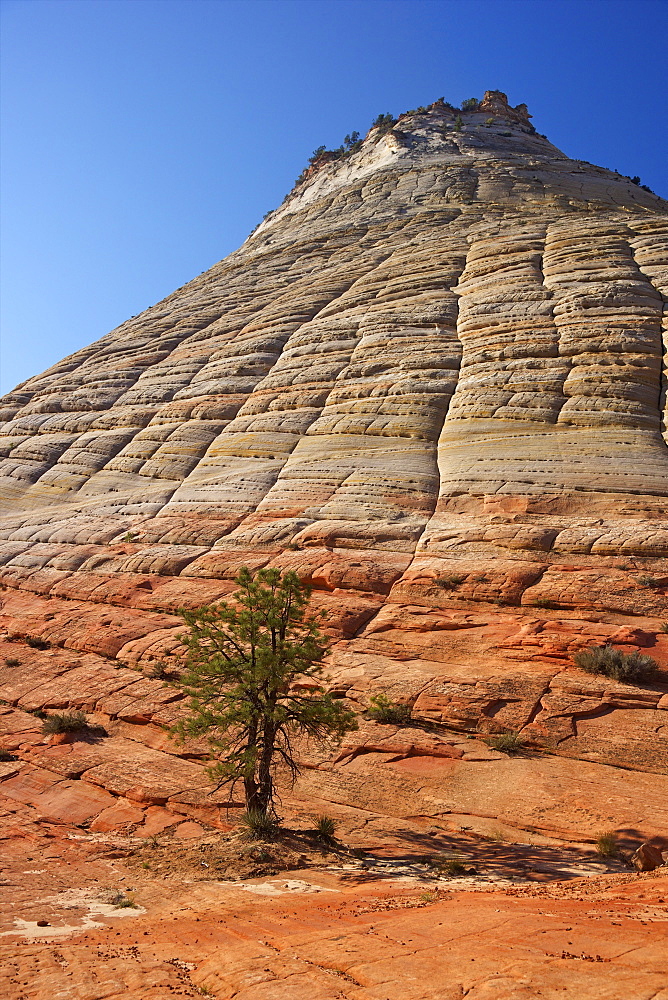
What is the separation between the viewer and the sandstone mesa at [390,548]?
9148 millimetres

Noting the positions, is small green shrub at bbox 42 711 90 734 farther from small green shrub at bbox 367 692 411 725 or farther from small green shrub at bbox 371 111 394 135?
small green shrub at bbox 371 111 394 135

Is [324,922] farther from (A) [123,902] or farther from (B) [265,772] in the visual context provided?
(B) [265,772]

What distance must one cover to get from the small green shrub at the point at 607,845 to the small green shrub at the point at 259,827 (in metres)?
4.56

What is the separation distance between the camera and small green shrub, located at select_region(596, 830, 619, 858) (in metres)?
8.38

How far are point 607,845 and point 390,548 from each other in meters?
8.89

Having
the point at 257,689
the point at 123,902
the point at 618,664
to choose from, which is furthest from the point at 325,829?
the point at 618,664

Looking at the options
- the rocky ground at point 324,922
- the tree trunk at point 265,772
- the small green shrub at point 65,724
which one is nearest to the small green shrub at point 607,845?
the rocky ground at point 324,922

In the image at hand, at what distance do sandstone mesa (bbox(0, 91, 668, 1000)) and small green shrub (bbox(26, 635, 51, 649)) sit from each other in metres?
0.22

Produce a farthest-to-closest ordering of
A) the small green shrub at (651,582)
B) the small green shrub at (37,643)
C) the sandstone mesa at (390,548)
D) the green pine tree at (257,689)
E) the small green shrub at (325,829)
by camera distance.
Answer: the small green shrub at (37,643)
the small green shrub at (651,582)
the green pine tree at (257,689)
the small green shrub at (325,829)
the sandstone mesa at (390,548)

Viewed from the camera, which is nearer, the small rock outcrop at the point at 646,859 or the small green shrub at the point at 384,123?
the small rock outcrop at the point at 646,859

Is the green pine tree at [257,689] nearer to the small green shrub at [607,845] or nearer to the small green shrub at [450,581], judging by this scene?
the small green shrub at [607,845]

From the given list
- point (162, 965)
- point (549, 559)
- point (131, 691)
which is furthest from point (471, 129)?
point (162, 965)

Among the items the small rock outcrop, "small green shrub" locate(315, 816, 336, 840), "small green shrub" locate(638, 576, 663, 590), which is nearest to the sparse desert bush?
"small green shrub" locate(315, 816, 336, 840)

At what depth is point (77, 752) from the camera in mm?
12836
